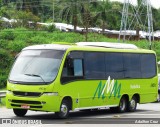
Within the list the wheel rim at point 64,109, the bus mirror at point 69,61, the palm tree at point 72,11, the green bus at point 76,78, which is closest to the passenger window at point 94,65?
the green bus at point 76,78

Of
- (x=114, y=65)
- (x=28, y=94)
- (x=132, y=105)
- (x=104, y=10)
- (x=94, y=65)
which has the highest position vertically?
(x=104, y=10)

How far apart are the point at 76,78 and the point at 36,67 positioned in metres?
1.61

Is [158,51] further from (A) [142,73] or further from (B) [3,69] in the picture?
(A) [142,73]

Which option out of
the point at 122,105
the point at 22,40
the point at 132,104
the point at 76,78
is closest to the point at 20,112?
the point at 76,78

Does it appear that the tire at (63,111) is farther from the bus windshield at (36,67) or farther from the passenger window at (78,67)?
the passenger window at (78,67)

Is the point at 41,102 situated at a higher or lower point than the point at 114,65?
lower

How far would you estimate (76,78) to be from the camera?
19578 millimetres

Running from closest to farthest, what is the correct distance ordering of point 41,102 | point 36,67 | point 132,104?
point 41,102
point 36,67
point 132,104

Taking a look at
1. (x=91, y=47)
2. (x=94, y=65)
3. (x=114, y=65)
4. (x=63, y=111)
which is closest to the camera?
(x=63, y=111)

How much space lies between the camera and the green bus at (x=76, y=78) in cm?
1827

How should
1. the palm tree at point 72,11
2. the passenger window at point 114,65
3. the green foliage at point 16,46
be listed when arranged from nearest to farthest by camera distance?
the passenger window at point 114,65
the green foliage at point 16,46
the palm tree at point 72,11

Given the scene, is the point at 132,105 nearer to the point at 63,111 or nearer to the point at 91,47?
the point at 91,47

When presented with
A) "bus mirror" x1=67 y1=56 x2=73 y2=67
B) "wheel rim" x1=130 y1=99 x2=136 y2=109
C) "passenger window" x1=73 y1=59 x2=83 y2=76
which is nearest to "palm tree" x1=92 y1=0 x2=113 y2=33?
"wheel rim" x1=130 y1=99 x2=136 y2=109

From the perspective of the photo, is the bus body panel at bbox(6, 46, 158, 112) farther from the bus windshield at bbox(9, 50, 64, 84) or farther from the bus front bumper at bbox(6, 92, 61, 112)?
the bus windshield at bbox(9, 50, 64, 84)
